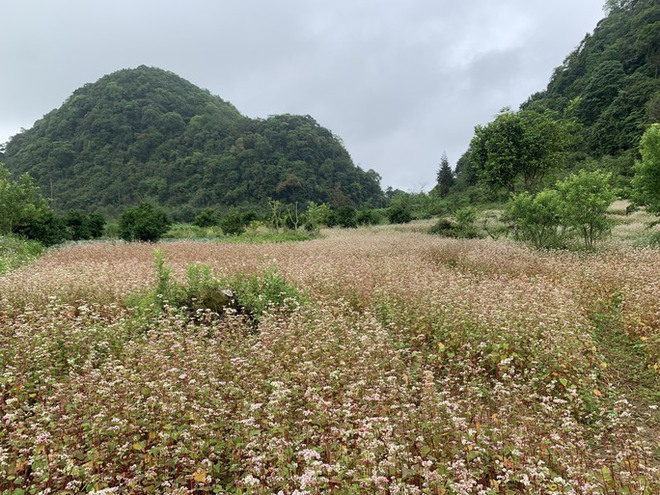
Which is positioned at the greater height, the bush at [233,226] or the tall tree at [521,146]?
the tall tree at [521,146]

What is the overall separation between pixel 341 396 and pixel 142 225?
25845 millimetres

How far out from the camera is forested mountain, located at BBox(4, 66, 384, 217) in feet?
196

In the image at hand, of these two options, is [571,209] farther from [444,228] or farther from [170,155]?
[170,155]

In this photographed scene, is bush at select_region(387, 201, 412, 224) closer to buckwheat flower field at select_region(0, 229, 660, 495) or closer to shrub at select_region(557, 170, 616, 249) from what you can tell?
shrub at select_region(557, 170, 616, 249)

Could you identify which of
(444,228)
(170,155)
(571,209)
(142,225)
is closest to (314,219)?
(444,228)

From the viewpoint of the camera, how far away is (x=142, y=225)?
84.3 ft

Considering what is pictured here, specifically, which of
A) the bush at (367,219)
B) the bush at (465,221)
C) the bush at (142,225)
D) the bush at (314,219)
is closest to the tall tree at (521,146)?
the bush at (465,221)

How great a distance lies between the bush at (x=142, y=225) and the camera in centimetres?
2586

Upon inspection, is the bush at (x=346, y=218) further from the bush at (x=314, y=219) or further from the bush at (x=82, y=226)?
the bush at (x=82, y=226)

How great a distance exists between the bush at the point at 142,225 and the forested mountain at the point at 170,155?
27.2m

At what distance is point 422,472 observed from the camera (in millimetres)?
2383

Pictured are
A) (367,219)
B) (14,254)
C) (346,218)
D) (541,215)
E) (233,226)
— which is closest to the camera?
(14,254)

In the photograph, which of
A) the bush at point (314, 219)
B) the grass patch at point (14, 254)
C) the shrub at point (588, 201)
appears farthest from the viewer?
the bush at point (314, 219)

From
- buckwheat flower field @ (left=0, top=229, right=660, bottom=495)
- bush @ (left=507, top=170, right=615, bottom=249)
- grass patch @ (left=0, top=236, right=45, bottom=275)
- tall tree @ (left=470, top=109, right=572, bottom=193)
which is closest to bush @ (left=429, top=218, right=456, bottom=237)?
tall tree @ (left=470, top=109, right=572, bottom=193)
